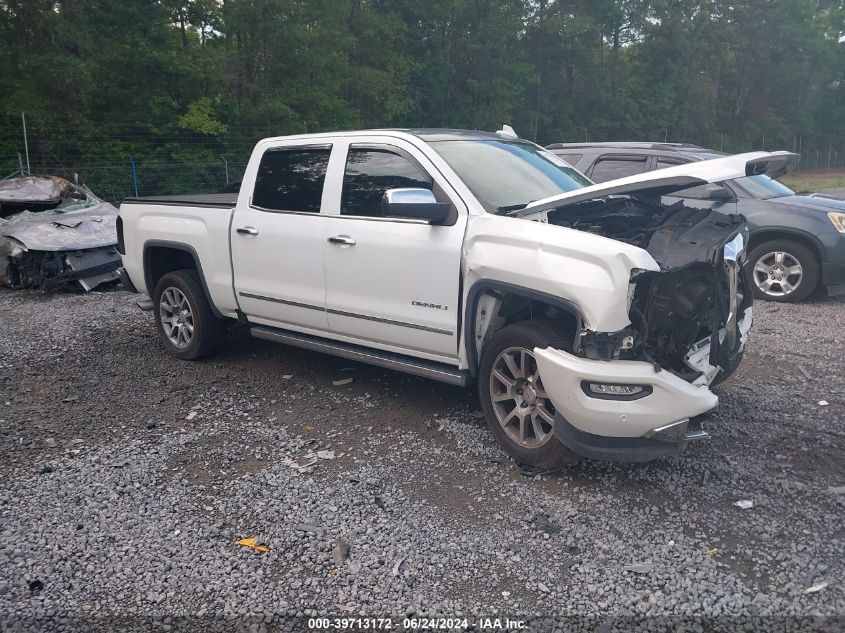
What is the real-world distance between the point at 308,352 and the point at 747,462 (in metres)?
3.86

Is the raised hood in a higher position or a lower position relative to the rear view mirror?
higher

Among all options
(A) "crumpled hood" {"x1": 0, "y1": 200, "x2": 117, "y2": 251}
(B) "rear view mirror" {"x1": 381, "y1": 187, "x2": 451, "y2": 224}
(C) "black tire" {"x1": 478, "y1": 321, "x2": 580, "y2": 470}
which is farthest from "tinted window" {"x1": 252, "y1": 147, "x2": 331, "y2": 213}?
(A) "crumpled hood" {"x1": 0, "y1": 200, "x2": 117, "y2": 251}

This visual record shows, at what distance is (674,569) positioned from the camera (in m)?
3.27

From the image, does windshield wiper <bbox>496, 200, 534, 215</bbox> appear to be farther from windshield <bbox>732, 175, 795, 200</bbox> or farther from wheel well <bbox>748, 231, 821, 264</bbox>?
windshield <bbox>732, 175, 795, 200</bbox>

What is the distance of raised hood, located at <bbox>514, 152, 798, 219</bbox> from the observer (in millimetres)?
3732

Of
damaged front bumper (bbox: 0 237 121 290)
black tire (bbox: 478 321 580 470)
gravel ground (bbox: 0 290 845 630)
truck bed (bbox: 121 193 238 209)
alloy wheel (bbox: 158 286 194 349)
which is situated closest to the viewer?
gravel ground (bbox: 0 290 845 630)

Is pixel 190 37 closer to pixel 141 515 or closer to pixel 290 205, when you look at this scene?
pixel 290 205

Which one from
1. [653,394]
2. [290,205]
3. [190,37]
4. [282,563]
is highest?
[190,37]

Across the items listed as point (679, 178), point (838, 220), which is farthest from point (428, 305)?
point (838, 220)

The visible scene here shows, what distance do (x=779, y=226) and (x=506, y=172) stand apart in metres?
4.99

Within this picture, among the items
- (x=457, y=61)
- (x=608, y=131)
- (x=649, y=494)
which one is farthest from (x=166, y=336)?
(x=608, y=131)

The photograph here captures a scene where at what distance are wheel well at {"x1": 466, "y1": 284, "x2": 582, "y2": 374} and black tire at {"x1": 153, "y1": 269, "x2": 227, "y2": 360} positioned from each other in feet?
9.25

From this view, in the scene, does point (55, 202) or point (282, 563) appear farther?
point (55, 202)

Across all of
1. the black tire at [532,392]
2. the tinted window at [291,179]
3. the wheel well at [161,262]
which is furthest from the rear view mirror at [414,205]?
the wheel well at [161,262]
